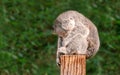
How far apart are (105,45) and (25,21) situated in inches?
53.1

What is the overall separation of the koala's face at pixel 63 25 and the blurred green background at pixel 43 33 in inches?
164

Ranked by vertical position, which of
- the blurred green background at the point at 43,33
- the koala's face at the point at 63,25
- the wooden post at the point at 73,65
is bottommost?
the blurred green background at the point at 43,33

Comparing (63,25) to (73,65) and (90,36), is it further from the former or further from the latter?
(73,65)

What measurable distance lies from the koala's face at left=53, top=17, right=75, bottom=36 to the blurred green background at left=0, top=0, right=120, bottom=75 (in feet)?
13.6

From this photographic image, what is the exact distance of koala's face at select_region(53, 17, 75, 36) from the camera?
15.9 feet

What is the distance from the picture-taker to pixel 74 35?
4910 millimetres

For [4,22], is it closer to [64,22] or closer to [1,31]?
[1,31]

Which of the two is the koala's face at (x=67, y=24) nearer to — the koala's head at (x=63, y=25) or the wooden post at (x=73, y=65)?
the koala's head at (x=63, y=25)

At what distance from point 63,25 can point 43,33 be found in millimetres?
4638

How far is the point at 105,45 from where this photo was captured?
9.40 meters

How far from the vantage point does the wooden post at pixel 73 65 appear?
4270mm

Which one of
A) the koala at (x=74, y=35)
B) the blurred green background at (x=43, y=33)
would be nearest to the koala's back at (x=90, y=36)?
the koala at (x=74, y=35)

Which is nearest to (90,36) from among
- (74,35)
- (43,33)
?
(74,35)


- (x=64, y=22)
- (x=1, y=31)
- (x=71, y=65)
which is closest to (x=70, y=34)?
(x=64, y=22)
